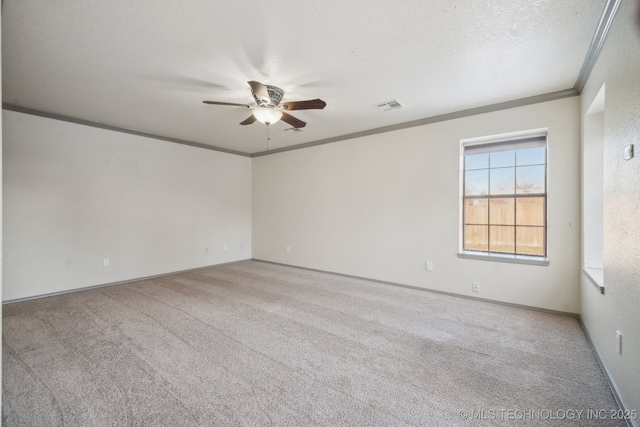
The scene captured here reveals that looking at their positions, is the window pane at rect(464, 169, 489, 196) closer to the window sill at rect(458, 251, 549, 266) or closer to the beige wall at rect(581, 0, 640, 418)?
the window sill at rect(458, 251, 549, 266)

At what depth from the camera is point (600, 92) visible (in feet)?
7.89

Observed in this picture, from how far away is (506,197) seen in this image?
149 inches

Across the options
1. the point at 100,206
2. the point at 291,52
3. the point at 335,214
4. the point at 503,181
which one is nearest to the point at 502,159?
the point at 503,181

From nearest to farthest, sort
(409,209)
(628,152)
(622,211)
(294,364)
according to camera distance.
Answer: (628,152) < (622,211) < (294,364) < (409,209)

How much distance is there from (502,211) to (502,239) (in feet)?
1.25

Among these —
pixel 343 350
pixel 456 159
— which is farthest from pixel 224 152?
pixel 343 350

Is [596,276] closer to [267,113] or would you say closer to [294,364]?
[294,364]

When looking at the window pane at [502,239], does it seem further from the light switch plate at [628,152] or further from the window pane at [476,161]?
the light switch plate at [628,152]

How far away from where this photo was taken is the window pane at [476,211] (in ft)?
13.0

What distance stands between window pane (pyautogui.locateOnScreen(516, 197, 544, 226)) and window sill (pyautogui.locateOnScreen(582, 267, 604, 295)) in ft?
2.54

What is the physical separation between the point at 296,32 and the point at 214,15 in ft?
2.03

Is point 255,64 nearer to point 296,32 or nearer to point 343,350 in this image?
point 296,32

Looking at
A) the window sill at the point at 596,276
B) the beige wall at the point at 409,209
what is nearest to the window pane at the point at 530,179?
the beige wall at the point at 409,209

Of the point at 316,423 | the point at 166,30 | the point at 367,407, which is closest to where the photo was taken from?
the point at 316,423
